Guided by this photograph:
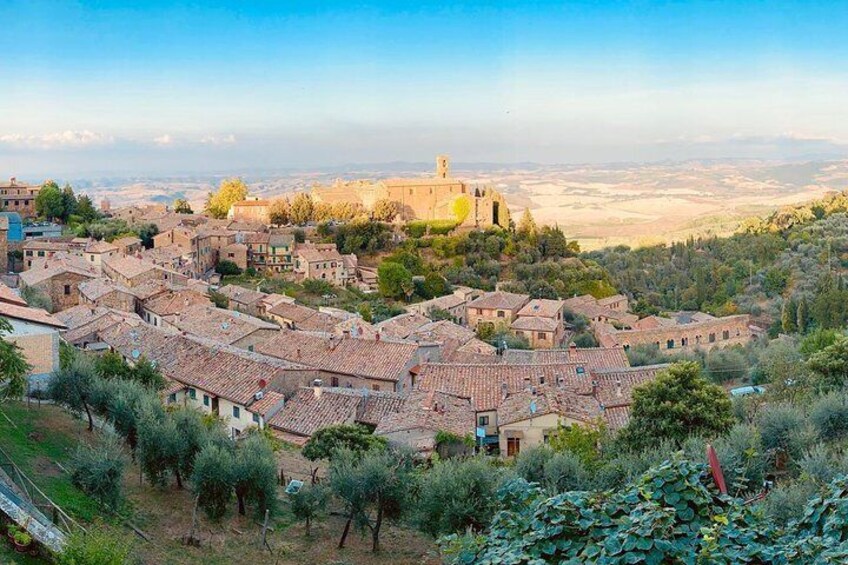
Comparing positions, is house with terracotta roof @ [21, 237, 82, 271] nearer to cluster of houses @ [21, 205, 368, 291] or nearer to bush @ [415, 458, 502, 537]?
cluster of houses @ [21, 205, 368, 291]

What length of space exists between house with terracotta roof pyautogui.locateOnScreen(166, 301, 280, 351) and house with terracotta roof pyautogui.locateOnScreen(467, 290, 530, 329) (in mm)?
17766

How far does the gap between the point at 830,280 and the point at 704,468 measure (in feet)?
184

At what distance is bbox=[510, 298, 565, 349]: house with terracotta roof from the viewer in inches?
1785

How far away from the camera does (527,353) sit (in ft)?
110

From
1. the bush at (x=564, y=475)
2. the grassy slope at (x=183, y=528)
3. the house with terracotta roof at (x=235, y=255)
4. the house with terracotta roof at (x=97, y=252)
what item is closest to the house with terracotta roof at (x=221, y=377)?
the grassy slope at (x=183, y=528)

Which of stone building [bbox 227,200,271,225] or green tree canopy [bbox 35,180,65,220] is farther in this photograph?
stone building [bbox 227,200,271,225]

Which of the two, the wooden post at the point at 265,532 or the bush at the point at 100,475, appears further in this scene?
the wooden post at the point at 265,532

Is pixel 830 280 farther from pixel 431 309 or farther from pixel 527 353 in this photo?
pixel 527 353

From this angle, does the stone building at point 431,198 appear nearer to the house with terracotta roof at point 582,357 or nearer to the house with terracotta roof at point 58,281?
the house with terracotta roof at point 58,281

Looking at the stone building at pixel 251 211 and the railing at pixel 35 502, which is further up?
the stone building at pixel 251 211

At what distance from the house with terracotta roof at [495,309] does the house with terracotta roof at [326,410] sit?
25586 mm

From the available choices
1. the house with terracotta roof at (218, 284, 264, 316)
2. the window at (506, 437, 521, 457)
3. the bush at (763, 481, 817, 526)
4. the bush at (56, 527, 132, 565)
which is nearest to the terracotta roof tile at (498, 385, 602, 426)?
the window at (506, 437, 521, 457)

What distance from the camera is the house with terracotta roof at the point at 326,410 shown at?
69.5 ft

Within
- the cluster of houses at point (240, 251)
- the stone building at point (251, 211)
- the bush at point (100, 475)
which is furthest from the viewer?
the stone building at point (251, 211)
